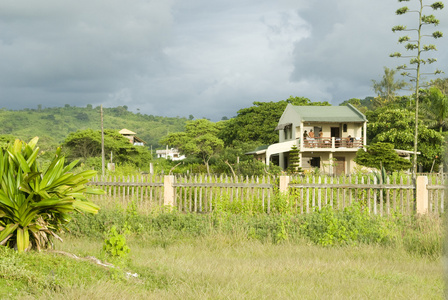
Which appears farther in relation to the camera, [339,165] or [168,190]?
[339,165]

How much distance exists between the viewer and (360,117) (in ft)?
132

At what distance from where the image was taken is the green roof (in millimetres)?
39531

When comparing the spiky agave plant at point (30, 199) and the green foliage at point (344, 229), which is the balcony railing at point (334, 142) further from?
the spiky agave plant at point (30, 199)

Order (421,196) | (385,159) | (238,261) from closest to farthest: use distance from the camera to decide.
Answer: (238,261)
(421,196)
(385,159)

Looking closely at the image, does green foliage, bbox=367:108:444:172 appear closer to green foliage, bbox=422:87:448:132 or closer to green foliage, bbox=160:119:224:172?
green foliage, bbox=422:87:448:132

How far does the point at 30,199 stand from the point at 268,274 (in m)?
3.58

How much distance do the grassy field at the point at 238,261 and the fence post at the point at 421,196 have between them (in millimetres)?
1456

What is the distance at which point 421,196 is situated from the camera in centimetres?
1182

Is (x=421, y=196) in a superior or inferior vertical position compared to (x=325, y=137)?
inferior

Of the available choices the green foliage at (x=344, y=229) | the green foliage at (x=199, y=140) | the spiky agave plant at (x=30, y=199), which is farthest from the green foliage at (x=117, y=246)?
the green foliage at (x=199, y=140)

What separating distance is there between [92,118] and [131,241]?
173 meters

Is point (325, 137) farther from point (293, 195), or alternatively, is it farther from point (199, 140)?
point (293, 195)

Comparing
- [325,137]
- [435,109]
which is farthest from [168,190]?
[435,109]

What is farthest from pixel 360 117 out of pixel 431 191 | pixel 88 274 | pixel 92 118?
pixel 92 118
